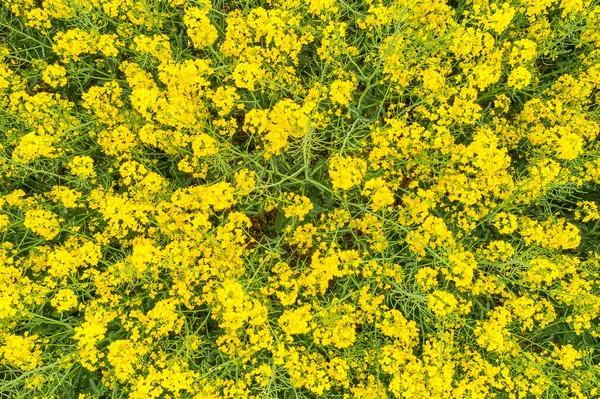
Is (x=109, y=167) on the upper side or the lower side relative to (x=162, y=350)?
upper

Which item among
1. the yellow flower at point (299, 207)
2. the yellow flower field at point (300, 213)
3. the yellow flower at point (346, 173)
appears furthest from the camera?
the yellow flower at point (299, 207)

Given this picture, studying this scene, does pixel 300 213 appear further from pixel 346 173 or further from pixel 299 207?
pixel 346 173

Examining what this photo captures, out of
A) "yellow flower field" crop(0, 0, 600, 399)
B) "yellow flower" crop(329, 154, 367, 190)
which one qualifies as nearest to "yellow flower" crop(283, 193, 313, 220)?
"yellow flower field" crop(0, 0, 600, 399)

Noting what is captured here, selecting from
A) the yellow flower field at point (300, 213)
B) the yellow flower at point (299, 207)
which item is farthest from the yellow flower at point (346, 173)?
the yellow flower at point (299, 207)

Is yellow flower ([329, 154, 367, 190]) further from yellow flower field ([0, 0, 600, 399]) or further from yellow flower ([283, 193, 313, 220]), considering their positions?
yellow flower ([283, 193, 313, 220])

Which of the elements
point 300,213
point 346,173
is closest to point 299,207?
point 300,213

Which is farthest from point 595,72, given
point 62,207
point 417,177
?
point 62,207

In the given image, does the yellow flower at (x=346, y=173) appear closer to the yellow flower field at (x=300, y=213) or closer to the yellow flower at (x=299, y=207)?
the yellow flower field at (x=300, y=213)

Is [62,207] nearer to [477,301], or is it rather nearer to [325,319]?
[325,319]

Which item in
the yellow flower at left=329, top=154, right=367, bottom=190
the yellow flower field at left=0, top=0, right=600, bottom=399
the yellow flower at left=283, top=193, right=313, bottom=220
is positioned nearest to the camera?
the yellow flower at left=329, top=154, right=367, bottom=190
